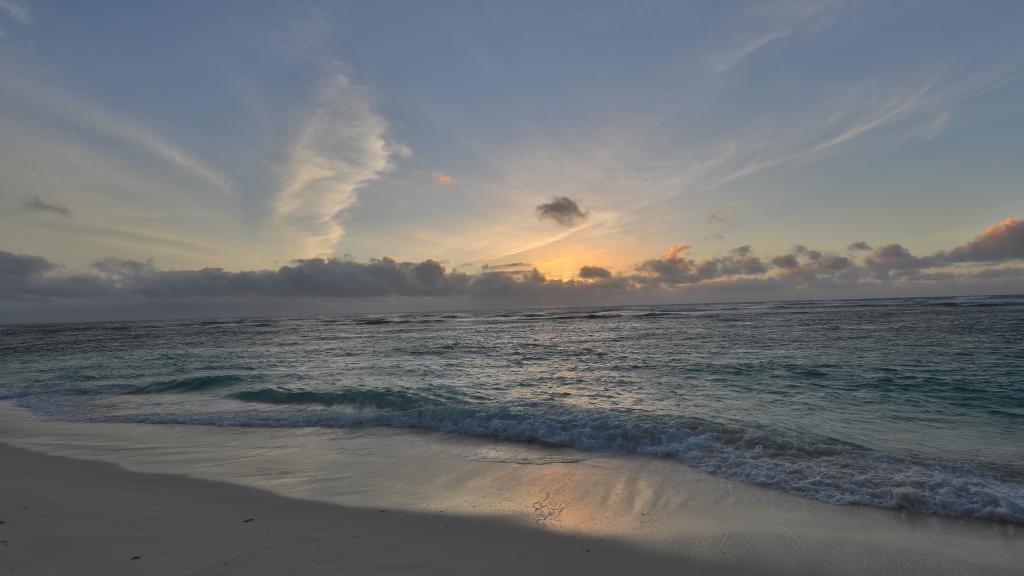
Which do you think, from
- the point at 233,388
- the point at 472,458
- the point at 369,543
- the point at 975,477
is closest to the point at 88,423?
the point at 233,388

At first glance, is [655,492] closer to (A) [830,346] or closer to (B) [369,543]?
(B) [369,543]

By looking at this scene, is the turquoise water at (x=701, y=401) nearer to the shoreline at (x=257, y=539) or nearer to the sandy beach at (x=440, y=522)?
the sandy beach at (x=440, y=522)

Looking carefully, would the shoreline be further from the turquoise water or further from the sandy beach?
the turquoise water

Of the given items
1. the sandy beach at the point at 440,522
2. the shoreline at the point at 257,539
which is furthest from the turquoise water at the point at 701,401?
the shoreline at the point at 257,539

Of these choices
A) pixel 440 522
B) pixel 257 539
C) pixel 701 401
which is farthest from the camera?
pixel 701 401

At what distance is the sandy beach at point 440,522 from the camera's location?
4.72 metres

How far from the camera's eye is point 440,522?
5.69 m

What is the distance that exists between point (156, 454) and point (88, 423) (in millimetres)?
5080

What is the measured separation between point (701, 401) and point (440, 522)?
29.0 ft

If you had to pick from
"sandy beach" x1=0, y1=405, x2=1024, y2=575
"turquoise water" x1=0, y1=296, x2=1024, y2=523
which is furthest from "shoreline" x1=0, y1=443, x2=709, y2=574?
"turquoise water" x1=0, y1=296, x2=1024, y2=523

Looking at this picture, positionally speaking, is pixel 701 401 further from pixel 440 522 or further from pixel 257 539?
pixel 257 539

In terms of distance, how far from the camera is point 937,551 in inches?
198

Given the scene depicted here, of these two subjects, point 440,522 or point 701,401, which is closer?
point 440,522

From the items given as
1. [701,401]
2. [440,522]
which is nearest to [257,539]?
[440,522]
